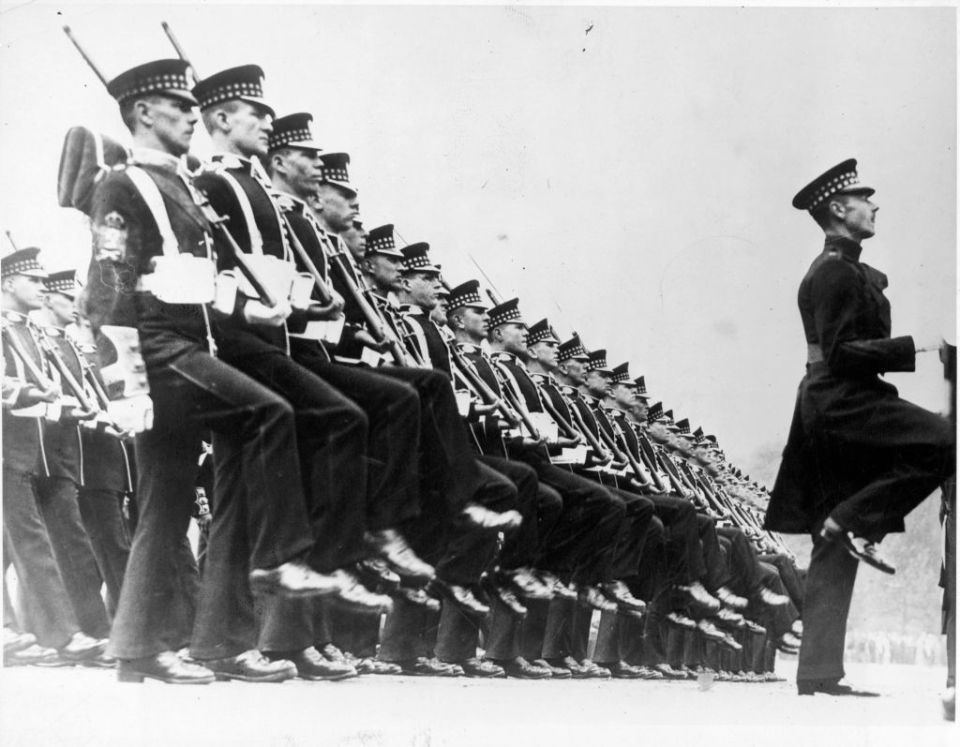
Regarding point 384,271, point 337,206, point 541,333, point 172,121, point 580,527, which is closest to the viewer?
point 172,121

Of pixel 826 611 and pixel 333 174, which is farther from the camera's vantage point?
pixel 826 611

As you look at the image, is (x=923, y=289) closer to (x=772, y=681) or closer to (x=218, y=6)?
(x=772, y=681)

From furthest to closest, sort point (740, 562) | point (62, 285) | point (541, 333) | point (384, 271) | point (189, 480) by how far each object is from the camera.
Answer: point (740, 562) → point (541, 333) → point (384, 271) → point (62, 285) → point (189, 480)

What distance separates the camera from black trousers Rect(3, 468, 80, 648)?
23.1ft

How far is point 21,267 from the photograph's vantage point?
7195 mm

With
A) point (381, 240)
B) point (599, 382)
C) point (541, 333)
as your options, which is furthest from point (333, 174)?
point (599, 382)

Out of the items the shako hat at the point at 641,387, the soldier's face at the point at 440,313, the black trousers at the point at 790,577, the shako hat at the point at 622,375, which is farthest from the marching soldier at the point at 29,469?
the black trousers at the point at 790,577

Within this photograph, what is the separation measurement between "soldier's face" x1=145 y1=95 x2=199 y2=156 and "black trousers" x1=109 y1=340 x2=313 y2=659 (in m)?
1.02

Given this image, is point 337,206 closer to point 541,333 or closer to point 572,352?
point 541,333

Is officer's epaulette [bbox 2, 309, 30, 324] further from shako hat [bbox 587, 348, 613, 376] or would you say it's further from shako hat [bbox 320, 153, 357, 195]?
shako hat [bbox 587, 348, 613, 376]

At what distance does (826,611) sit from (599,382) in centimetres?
175

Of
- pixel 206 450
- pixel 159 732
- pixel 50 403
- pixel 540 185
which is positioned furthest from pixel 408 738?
pixel 540 185

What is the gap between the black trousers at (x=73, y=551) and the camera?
23.0 ft

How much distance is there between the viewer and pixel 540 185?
25.2ft
